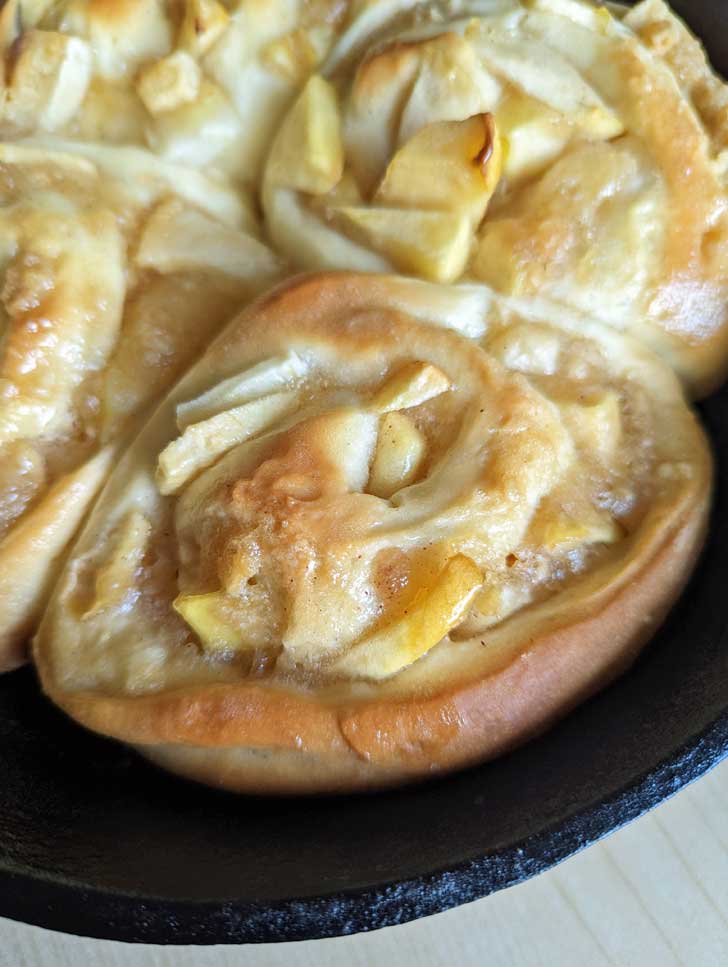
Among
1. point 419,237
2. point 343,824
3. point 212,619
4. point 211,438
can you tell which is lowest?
point 343,824

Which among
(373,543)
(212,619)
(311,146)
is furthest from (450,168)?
(212,619)

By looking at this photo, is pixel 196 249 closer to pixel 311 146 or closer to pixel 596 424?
pixel 311 146

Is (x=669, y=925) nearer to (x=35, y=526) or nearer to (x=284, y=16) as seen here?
(x=35, y=526)

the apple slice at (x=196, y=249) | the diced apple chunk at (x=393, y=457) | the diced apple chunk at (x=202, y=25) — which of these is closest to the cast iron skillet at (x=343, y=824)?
the diced apple chunk at (x=393, y=457)

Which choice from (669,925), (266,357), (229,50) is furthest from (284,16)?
(669,925)

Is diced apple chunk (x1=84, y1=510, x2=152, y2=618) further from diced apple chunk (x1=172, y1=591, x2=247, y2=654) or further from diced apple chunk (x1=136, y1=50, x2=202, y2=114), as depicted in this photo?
diced apple chunk (x1=136, y1=50, x2=202, y2=114)

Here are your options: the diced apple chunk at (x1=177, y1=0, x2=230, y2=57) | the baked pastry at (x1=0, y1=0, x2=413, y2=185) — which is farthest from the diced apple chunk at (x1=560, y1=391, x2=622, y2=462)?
the diced apple chunk at (x1=177, y1=0, x2=230, y2=57)

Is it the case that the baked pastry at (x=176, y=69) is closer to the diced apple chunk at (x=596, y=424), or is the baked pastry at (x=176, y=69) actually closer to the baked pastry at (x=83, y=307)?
the baked pastry at (x=83, y=307)
